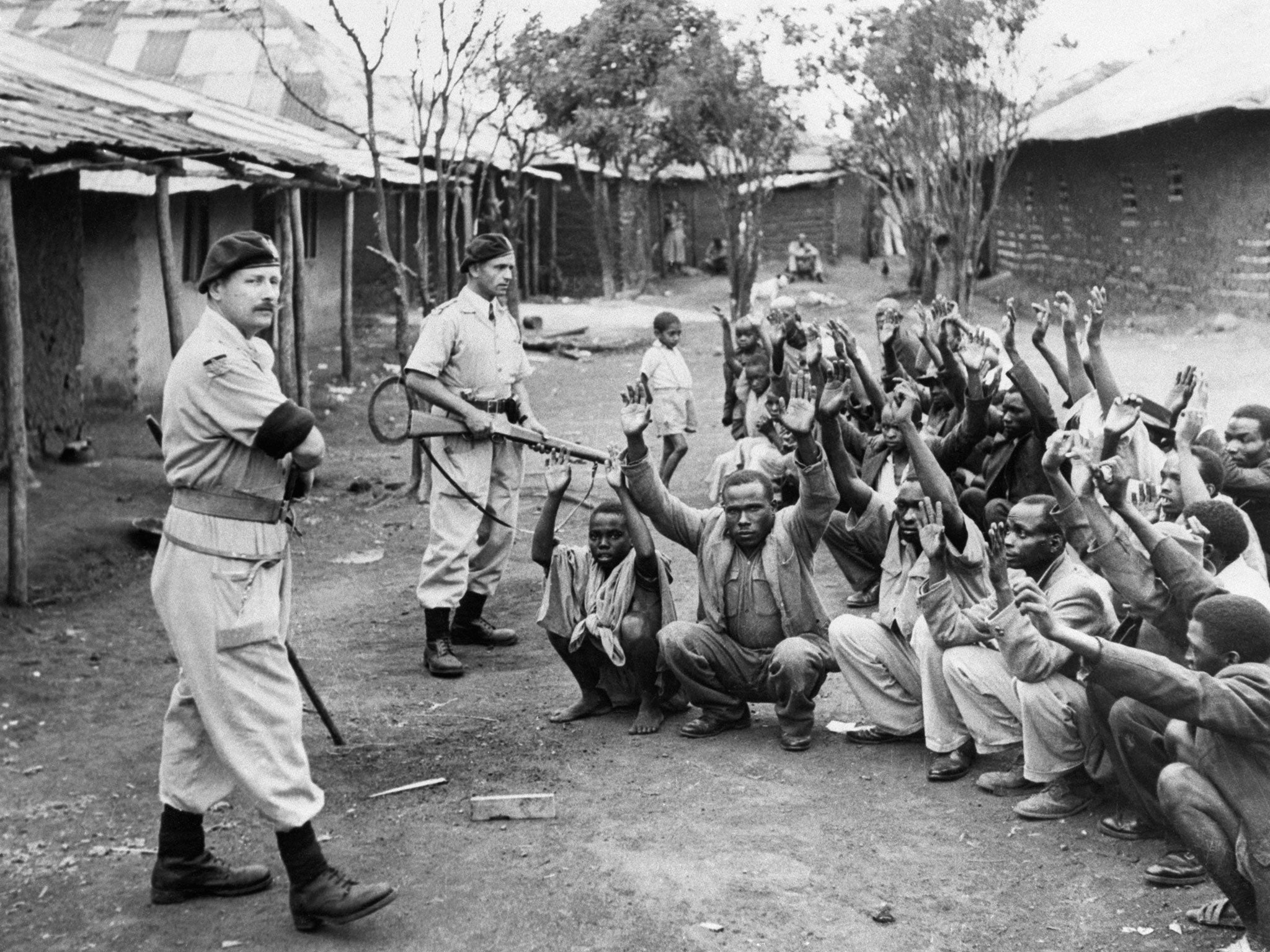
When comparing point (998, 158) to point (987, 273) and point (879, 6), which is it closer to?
point (879, 6)

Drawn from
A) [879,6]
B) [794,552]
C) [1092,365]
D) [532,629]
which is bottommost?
[532,629]

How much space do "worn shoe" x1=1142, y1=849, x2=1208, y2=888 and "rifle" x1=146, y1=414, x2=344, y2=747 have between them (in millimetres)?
2609

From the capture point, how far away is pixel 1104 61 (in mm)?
30688

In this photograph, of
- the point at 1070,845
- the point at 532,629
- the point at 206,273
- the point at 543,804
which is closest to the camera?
the point at 206,273

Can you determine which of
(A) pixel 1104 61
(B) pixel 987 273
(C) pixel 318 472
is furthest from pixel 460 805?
(A) pixel 1104 61

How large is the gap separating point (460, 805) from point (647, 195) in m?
27.2

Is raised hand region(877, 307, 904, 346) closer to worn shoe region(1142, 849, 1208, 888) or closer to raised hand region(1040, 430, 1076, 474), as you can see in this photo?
raised hand region(1040, 430, 1076, 474)

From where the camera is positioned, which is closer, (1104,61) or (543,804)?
(543,804)

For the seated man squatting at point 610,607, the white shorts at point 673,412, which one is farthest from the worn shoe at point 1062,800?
the white shorts at point 673,412

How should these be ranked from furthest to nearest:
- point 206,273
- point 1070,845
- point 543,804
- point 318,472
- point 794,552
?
point 318,472
point 794,552
point 543,804
point 1070,845
point 206,273

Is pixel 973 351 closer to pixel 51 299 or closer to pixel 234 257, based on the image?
pixel 234 257

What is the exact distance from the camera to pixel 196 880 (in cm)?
429

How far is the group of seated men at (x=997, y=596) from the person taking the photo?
12.5 feet

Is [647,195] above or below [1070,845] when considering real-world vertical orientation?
above
